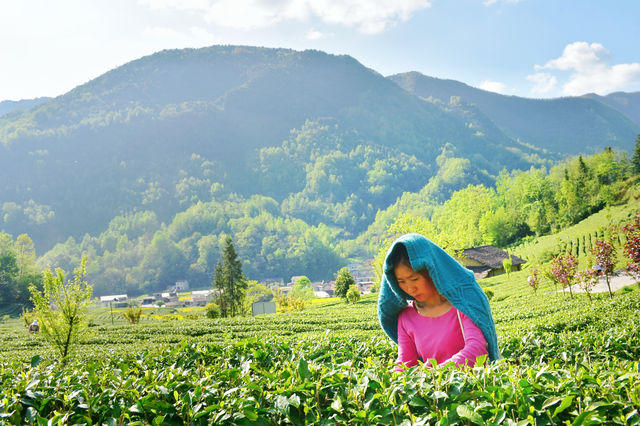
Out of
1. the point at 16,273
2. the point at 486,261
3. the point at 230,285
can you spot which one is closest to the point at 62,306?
the point at 230,285

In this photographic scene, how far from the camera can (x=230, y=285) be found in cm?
3728

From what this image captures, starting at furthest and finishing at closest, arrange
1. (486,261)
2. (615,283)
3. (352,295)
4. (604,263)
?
(486,261) → (352,295) → (615,283) → (604,263)

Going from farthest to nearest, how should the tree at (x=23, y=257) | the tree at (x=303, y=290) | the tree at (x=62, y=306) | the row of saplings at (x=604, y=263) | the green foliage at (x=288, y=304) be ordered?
the tree at (x=23, y=257), the tree at (x=303, y=290), the green foliage at (x=288, y=304), the row of saplings at (x=604, y=263), the tree at (x=62, y=306)

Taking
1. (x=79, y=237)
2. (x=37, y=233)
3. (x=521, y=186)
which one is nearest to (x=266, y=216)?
(x=79, y=237)

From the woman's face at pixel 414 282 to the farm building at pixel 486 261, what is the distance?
39.4 m

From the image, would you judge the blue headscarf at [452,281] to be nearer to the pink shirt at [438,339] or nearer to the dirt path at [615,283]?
the pink shirt at [438,339]

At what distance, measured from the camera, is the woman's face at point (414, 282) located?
2916 millimetres

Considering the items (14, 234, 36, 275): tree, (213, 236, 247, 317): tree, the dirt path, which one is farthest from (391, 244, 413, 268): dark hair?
(14, 234, 36, 275): tree

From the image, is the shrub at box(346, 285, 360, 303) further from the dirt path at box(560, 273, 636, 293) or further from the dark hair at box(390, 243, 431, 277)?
the dark hair at box(390, 243, 431, 277)

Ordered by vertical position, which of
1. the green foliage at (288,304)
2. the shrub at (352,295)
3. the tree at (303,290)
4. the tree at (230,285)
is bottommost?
the tree at (303,290)

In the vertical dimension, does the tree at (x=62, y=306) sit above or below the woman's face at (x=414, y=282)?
below

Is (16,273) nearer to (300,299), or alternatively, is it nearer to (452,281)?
(300,299)

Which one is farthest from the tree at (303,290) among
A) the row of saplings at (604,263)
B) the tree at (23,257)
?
the row of saplings at (604,263)

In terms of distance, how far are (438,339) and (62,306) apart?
1069cm
